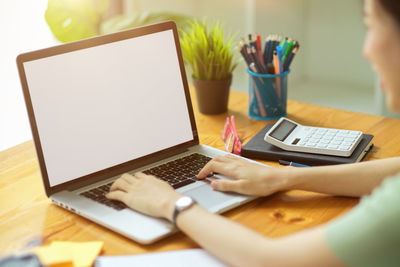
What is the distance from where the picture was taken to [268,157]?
117 cm

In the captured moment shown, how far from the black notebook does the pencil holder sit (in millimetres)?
205

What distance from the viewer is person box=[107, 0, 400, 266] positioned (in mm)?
644

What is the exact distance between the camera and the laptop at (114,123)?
947mm

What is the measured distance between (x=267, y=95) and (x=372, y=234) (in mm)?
815

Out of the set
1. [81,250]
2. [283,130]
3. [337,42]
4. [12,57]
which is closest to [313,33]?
[337,42]

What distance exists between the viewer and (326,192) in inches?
38.8

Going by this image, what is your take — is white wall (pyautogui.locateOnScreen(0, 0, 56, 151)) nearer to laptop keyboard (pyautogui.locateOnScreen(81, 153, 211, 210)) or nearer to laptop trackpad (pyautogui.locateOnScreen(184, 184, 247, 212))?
laptop keyboard (pyautogui.locateOnScreen(81, 153, 211, 210))

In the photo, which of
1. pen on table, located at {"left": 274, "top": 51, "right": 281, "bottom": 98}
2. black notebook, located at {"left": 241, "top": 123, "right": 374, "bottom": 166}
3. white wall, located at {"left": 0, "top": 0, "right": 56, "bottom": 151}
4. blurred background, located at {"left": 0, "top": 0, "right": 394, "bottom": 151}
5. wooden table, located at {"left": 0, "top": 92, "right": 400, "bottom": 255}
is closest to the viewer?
wooden table, located at {"left": 0, "top": 92, "right": 400, "bottom": 255}

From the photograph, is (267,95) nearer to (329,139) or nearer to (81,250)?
(329,139)

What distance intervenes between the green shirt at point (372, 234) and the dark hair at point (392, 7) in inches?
8.9

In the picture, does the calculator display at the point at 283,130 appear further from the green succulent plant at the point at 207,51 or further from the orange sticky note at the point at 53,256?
the orange sticky note at the point at 53,256

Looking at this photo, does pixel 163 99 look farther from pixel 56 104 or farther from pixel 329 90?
pixel 329 90

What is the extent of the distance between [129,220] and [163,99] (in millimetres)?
373

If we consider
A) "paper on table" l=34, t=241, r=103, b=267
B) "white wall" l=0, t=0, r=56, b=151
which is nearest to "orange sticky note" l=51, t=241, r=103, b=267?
"paper on table" l=34, t=241, r=103, b=267
